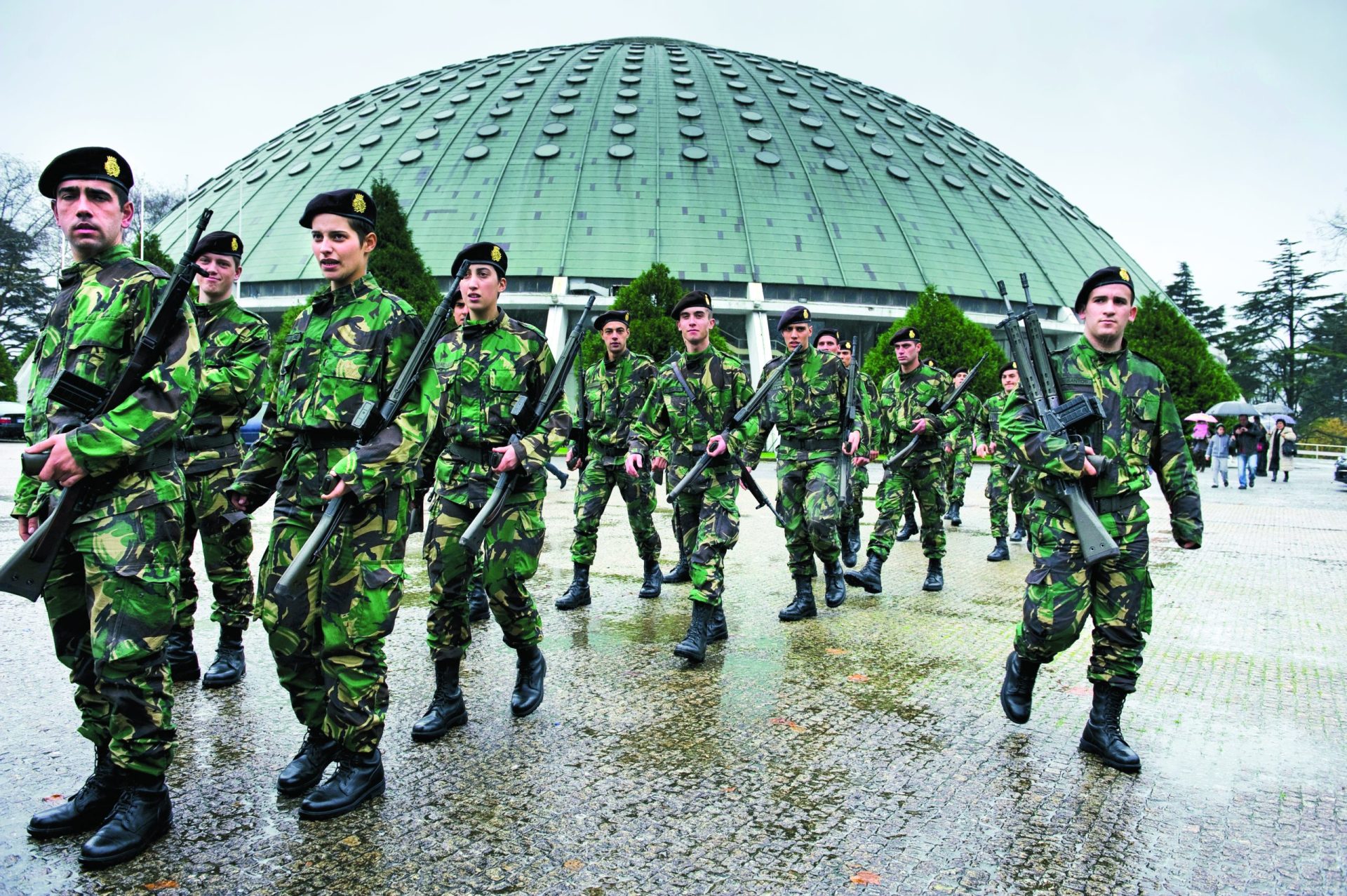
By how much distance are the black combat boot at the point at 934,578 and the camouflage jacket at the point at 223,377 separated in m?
5.43

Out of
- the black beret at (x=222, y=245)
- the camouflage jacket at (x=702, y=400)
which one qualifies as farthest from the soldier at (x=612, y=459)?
the black beret at (x=222, y=245)

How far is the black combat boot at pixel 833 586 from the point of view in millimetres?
6879

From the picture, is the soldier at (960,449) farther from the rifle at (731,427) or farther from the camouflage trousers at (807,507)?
the rifle at (731,427)

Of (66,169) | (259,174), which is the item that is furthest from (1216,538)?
(259,174)

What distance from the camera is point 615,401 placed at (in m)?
7.47

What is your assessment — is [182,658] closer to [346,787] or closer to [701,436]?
[346,787]

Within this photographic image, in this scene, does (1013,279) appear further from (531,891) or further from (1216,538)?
(531,891)

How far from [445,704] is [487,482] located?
1.03 m

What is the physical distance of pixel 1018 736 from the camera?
4.00 metres

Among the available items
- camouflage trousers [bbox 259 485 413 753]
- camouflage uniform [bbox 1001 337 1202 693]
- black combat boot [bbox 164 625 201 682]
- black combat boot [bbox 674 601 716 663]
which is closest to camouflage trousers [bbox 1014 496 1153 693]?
camouflage uniform [bbox 1001 337 1202 693]

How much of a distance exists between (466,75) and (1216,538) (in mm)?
53929

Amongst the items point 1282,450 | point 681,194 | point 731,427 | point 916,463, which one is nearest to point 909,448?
point 916,463

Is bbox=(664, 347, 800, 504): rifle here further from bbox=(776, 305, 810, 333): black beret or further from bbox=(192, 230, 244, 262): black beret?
bbox=(192, 230, 244, 262): black beret

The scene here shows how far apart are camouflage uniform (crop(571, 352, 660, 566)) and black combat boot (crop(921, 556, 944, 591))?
2343 mm
